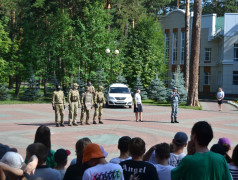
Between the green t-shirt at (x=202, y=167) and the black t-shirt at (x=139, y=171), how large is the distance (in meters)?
0.67

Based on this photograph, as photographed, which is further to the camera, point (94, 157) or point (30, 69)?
point (30, 69)

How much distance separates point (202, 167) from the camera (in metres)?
3.32

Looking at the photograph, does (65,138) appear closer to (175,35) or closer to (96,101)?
(96,101)

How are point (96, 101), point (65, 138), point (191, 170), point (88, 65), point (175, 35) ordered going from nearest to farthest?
point (191, 170) → point (65, 138) → point (96, 101) → point (88, 65) → point (175, 35)

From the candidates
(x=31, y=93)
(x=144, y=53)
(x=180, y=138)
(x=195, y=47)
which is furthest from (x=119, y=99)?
(x=180, y=138)

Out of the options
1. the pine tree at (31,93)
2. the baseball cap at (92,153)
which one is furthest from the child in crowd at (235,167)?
the pine tree at (31,93)

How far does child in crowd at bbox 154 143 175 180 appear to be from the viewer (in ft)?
14.8

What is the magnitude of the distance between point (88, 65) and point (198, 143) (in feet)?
109

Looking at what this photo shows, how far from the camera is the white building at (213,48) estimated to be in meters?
48.1

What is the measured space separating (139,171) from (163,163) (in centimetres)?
64

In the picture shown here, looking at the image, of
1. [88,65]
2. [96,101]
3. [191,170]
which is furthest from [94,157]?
[88,65]

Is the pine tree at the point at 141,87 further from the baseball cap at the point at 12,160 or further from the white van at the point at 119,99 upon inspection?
the baseball cap at the point at 12,160

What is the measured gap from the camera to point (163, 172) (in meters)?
4.51

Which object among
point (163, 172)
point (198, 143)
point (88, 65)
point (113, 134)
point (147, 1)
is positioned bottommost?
point (113, 134)
